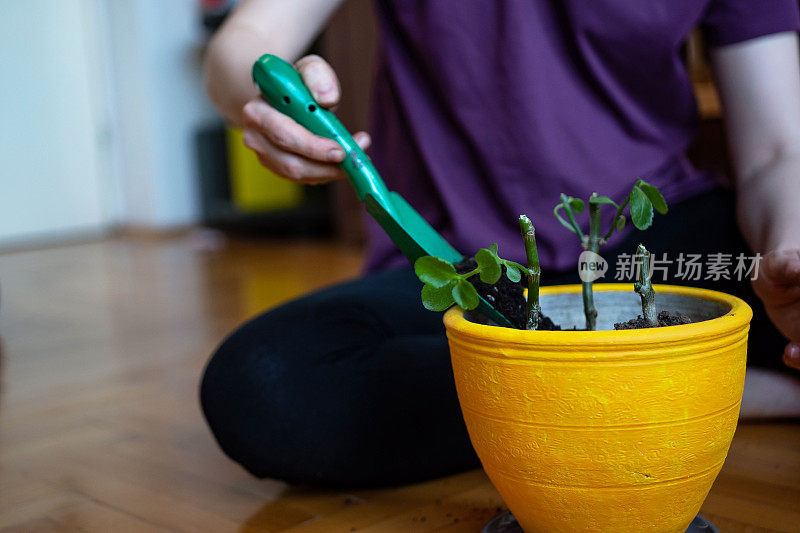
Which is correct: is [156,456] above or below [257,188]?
above

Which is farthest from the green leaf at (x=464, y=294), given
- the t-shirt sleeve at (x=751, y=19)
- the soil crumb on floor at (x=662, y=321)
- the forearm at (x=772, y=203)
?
the t-shirt sleeve at (x=751, y=19)

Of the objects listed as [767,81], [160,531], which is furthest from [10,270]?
[767,81]

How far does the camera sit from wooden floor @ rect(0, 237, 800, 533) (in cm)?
71

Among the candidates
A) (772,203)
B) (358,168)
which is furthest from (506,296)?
(772,203)

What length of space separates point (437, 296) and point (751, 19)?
0.56 meters

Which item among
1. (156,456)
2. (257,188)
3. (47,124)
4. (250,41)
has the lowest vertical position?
(257,188)

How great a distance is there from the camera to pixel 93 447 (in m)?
0.95

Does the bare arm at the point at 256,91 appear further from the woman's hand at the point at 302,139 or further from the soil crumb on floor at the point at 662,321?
the soil crumb on floor at the point at 662,321

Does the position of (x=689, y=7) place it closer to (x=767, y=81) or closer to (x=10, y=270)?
(x=767, y=81)

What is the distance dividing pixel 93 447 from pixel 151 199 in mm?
2834

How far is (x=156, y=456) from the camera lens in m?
0.91

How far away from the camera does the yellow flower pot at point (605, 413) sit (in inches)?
18.2

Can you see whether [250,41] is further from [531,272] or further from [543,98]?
[531,272]

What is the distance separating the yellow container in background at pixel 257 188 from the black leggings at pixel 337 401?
2.59 m
